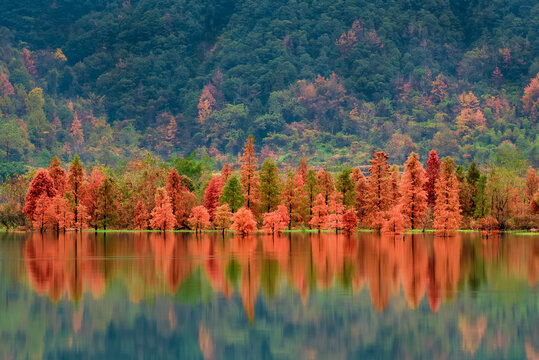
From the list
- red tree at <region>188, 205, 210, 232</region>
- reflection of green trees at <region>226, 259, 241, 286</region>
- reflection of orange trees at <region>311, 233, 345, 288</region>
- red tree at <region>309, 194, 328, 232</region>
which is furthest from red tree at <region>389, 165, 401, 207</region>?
reflection of green trees at <region>226, 259, 241, 286</region>

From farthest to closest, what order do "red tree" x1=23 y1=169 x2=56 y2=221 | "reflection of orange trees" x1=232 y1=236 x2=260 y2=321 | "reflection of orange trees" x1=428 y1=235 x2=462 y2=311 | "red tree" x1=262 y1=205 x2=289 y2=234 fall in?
1. "red tree" x1=23 y1=169 x2=56 y2=221
2. "red tree" x1=262 y1=205 x2=289 y2=234
3. "reflection of orange trees" x1=428 y1=235 x2=462 y2=311
4. "reflection of orange trees" x1=232 y1=236 x2=260 y2=321

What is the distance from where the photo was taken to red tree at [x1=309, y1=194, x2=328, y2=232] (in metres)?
107

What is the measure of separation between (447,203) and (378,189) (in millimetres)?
12161

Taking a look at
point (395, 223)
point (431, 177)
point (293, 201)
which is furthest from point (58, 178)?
point (431, 177)

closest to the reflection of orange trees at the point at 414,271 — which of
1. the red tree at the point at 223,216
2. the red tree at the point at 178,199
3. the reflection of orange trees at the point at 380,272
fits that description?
the reflection of orange trees at the point at 380,272

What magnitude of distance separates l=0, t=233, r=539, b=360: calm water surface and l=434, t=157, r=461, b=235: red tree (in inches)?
1336

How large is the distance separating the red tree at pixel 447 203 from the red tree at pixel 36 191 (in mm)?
52360

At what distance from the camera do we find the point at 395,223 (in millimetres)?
99562

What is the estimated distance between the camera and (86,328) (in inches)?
1293

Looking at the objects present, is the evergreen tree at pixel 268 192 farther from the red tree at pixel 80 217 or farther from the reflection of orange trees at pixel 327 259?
the reflection of orange trees at pixel 327 259

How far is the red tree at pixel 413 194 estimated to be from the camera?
345ft

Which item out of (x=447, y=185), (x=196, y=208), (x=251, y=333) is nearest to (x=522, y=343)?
(x=251, y=333)

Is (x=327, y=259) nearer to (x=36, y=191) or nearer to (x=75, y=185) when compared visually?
(x=75, y=185)

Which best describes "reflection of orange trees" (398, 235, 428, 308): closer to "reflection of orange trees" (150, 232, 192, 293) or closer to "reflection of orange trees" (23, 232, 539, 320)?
"reflection of orange trees" (23, 232, 539, 320)
